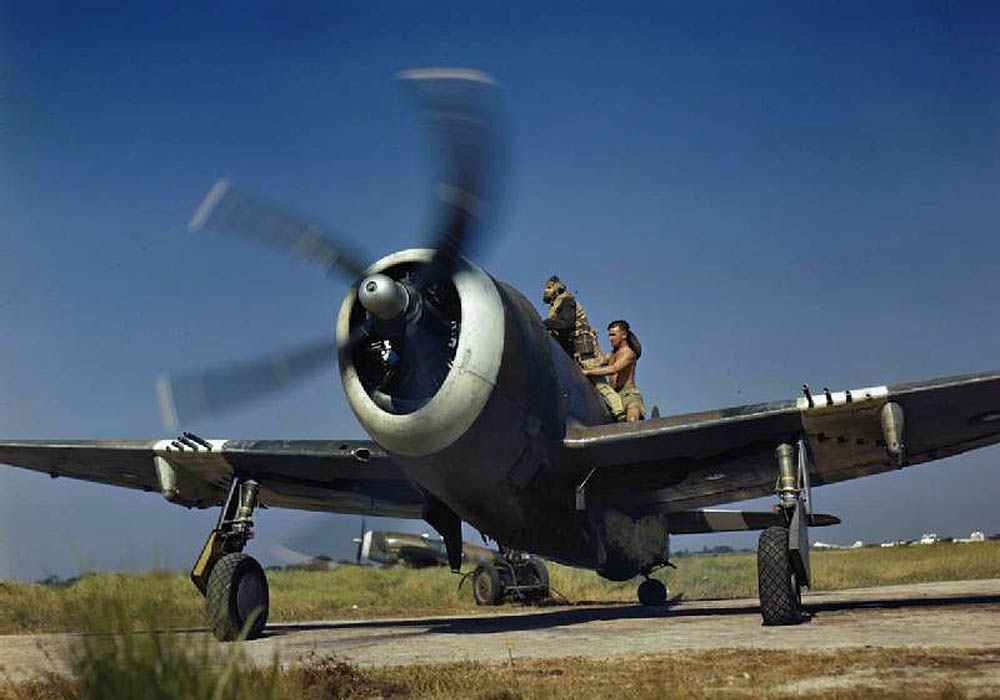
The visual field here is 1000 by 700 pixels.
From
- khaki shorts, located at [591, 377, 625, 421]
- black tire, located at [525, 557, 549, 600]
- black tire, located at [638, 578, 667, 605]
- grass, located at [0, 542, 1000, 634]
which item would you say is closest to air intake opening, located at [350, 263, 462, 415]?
grass, located at [0, 542, 1000, 634]

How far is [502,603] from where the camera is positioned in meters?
22.6

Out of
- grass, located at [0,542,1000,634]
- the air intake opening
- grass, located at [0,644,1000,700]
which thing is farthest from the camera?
the air intake opening

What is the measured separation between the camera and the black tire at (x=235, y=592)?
11438mm

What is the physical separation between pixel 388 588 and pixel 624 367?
848 inches

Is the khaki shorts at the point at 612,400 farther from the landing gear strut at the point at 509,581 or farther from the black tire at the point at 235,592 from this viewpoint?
the landing gear strut at the point at 509,581

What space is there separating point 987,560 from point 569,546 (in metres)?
28.4

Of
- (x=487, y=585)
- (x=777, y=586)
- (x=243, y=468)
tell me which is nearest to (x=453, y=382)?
(x=777, y=586)

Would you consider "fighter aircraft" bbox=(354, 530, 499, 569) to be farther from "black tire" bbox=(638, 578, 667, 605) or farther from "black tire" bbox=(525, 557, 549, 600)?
"black tire" bbox=(638, 578, 667, 605)

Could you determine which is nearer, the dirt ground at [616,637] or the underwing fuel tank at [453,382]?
the dirt ground at [616,637]

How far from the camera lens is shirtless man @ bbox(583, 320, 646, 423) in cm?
1351

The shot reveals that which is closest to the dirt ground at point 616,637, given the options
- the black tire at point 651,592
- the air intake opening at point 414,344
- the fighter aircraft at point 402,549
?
the air intake opening at point 414,344

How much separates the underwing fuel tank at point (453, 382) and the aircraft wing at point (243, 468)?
210cm

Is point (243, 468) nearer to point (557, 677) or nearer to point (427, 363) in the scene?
point (427, 363)

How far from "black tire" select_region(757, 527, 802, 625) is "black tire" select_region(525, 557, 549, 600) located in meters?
12.6
